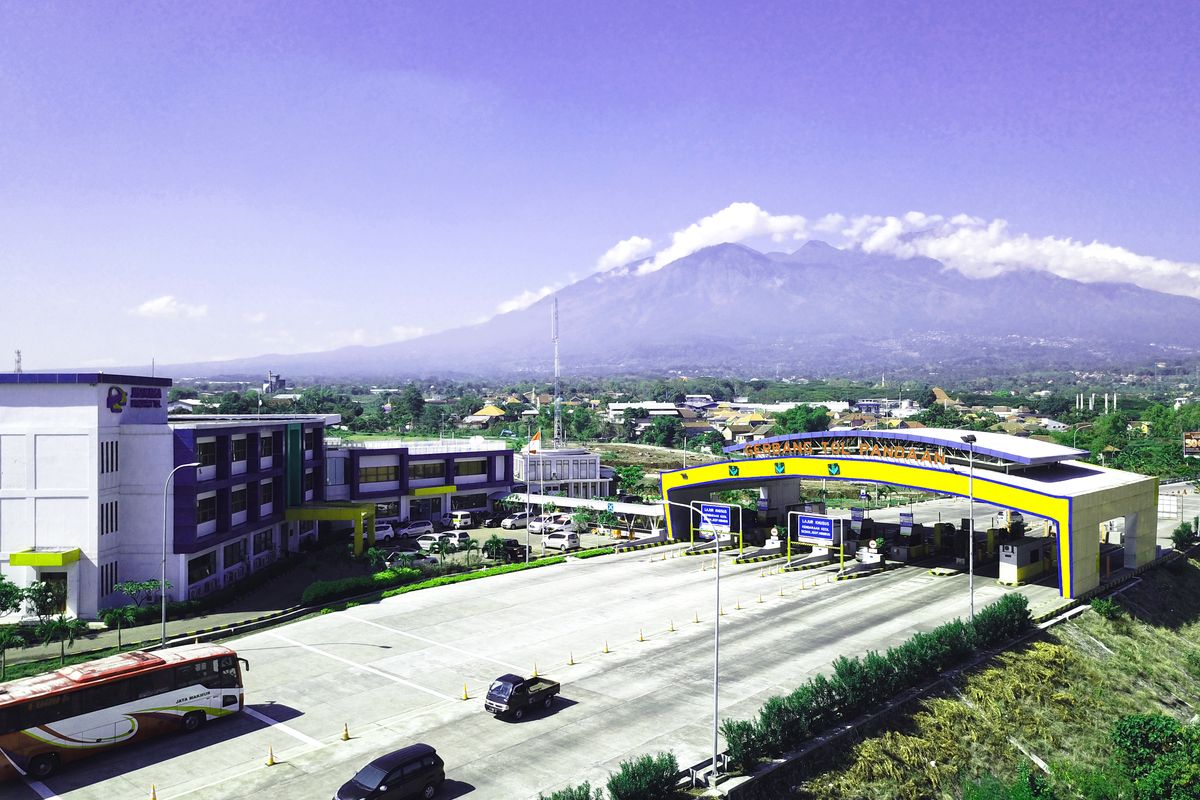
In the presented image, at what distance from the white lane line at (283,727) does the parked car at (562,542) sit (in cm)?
3394

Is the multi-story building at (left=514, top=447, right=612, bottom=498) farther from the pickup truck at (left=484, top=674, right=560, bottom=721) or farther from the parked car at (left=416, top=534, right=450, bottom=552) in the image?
the pickup truck at (left=484, top=674, right=560, bottom=721)

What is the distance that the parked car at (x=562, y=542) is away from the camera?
214 feet

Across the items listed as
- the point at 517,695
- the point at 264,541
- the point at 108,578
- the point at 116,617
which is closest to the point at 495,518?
the point at 264,541

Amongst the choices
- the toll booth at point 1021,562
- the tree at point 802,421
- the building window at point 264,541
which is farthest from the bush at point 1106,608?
the tree at point 802,421

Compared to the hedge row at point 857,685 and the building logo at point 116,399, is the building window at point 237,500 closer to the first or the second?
the building logo at point 116,399

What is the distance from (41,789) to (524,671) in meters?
16.8

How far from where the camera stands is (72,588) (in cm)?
4406

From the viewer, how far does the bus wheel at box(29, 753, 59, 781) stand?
26328 mm

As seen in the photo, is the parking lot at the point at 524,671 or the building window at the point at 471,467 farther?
the building window at the point at 471,467

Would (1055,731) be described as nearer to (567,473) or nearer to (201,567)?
(201,567)

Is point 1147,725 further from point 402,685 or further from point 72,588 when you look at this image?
point 72,588

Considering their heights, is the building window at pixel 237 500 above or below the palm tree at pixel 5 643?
above

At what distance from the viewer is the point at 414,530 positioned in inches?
2776

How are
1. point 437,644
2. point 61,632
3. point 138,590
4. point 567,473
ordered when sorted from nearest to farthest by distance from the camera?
point 61,632, point 437,644, point 138,590, point 567,473
